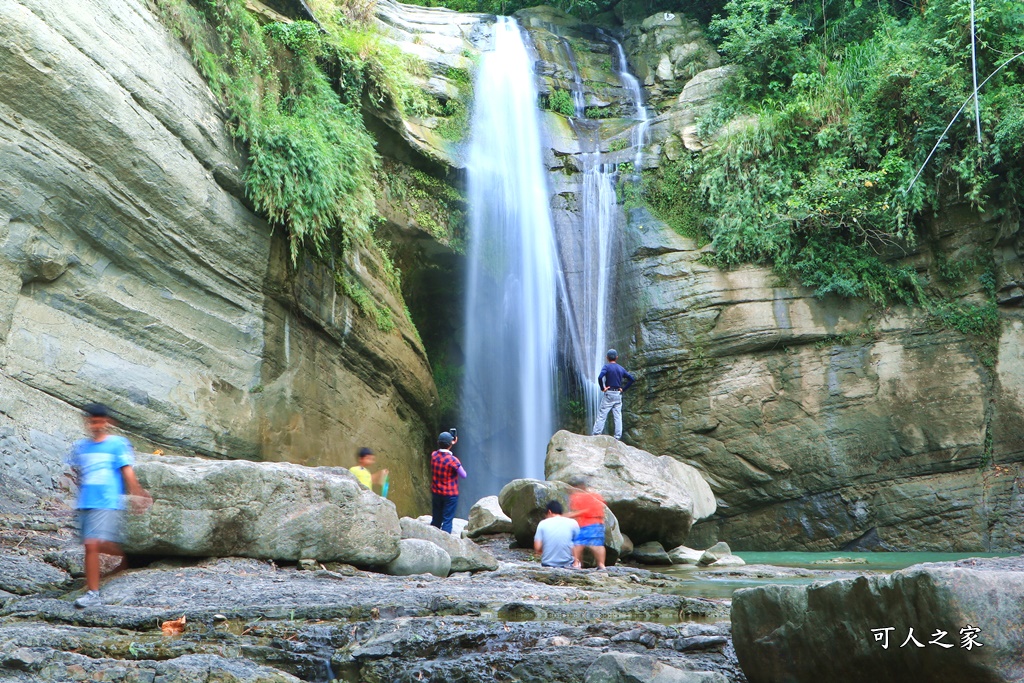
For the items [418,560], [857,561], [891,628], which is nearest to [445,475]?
[418,560]

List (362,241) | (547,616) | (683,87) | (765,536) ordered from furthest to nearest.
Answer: (683,87)
(765,536)
(362,241)
(547,616)

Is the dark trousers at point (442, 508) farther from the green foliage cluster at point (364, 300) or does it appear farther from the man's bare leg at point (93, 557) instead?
the man's bare leg at point (93, 557)

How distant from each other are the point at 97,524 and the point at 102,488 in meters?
0.25

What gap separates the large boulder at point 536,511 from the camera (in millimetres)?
10445

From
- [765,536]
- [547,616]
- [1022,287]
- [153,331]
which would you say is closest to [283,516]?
[547,616]

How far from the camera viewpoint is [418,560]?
7.62m

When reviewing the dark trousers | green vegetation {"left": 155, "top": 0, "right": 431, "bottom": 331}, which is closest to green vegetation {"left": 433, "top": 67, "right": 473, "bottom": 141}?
green vegetation {"left": 155, "top": 0, "right": 431, "bottom": 331}

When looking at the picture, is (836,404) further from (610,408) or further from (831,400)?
(610,408)

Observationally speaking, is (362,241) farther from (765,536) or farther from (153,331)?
(765,536)

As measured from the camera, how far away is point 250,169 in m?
12.0

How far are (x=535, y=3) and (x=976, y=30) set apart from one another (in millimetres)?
12839

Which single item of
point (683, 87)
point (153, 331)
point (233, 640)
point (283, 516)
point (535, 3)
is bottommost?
point (233, 640)

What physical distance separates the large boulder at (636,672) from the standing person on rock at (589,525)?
6.01 meters

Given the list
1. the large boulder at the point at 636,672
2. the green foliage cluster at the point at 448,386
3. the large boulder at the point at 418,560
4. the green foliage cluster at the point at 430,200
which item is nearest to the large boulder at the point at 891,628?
the large boulder at the point at 636,672
